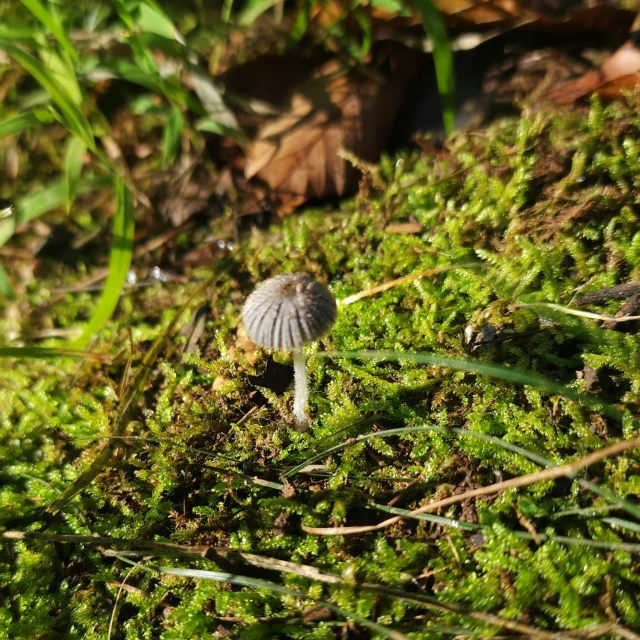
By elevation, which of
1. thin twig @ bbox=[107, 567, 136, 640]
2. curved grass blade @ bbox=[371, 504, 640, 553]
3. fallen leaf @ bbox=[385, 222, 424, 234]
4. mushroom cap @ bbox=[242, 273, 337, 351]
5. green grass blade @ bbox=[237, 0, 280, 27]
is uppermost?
green grass blade @ bbox=[237, 0, 280, 27]

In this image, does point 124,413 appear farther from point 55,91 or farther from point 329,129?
point 329,129

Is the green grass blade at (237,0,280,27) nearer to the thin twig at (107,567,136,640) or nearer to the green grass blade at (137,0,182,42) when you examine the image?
the green grass blade at (137,0,182,42)

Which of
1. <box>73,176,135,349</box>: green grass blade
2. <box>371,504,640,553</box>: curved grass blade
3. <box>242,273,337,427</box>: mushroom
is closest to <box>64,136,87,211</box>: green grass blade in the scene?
<box>73,176,135,349</box>: green grass blade

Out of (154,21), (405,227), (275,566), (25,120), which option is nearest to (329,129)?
(405,227)

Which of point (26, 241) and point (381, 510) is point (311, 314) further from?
point (26, 241)

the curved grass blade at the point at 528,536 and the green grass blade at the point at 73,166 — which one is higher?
the green grass blade at the point at 73,166

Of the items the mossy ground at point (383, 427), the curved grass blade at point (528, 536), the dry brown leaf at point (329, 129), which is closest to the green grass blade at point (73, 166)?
the mossy ground at point (383, 427)

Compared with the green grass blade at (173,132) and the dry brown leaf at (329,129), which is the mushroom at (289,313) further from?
the green grass blade at (173,132)
